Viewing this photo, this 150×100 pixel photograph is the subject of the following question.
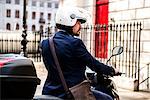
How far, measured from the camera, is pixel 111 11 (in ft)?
48.3

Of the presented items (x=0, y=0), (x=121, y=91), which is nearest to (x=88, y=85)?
(x=121, y=91)

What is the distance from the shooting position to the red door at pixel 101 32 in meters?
14.9

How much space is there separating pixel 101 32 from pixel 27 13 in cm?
8445

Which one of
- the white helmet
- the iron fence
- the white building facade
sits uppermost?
the white building facade

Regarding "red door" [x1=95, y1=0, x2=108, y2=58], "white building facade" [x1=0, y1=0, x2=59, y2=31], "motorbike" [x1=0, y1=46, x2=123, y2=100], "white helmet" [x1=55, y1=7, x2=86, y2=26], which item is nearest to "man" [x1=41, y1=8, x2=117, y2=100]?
"white helmet" [x1=55, y1=7, x2=86, y2=26]

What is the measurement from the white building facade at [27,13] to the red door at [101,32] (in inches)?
2954

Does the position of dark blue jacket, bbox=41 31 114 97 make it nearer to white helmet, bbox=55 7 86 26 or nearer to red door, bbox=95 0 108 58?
white helmet, bbox=55 7 86 26

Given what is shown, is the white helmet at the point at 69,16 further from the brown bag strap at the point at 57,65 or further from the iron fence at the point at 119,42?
the iron fence at the point at 119,42

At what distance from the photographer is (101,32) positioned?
1509cm

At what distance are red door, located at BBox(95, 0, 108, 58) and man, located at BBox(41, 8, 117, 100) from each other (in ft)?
32.8

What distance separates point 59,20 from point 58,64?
1.79 feet

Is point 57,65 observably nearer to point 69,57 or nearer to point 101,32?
point 69,57

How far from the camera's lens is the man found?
4316 millimetres

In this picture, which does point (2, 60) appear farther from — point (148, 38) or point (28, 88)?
point (148, 38)
